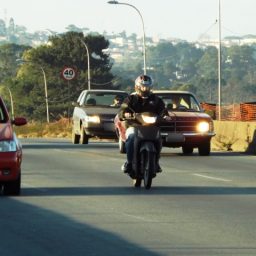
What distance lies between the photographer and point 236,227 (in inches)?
572

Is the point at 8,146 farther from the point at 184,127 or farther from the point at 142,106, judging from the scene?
the point at 184,127

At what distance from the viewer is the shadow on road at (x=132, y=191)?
19.4 m

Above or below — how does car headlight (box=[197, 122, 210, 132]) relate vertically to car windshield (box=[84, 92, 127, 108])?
below

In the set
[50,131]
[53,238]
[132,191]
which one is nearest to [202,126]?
[132,191]

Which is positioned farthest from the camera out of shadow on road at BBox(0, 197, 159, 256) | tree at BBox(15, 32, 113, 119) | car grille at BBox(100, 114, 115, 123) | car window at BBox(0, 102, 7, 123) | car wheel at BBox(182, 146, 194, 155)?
tree at BBox(15, 32, 113, 119)

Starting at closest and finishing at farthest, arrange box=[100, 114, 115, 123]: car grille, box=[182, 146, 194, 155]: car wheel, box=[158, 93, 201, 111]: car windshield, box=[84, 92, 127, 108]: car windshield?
box=[158, 93, 201, 111]: car windshield, box=[182, 146, 194, 155]: car wheel, box=[100, 114, 115, 123]: car grille, box=[84, 92, 127, 108]: car windshield

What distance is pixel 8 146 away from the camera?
18.5 m

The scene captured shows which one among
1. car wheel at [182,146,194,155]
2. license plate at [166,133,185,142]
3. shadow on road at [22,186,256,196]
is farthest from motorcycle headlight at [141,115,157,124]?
car wheel at [182,146,194,155]

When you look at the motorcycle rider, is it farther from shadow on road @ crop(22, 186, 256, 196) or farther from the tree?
the tree

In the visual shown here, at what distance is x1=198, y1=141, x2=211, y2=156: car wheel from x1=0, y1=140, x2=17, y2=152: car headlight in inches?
539

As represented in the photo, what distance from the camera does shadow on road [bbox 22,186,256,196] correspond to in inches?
765

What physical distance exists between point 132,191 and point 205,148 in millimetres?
12327

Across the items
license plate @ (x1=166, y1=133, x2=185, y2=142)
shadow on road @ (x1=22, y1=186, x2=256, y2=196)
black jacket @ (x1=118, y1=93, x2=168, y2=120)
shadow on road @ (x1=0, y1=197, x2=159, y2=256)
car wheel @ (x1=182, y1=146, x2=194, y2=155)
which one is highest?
black jacket @ (x1=118, y1=93, x2=168, y2=120)

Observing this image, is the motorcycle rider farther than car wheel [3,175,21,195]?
Yes
